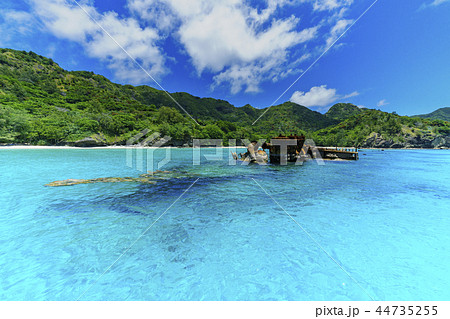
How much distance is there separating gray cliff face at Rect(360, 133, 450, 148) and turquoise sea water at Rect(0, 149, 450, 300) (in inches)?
6936

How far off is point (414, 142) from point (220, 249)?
698ft

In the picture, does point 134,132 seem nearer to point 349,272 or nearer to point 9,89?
point 9,89

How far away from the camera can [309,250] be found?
6148 mm

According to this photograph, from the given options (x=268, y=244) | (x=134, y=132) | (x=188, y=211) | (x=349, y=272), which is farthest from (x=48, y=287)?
(x=134, y=132)

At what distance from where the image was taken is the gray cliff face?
138000 mm

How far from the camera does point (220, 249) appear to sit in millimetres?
6148
